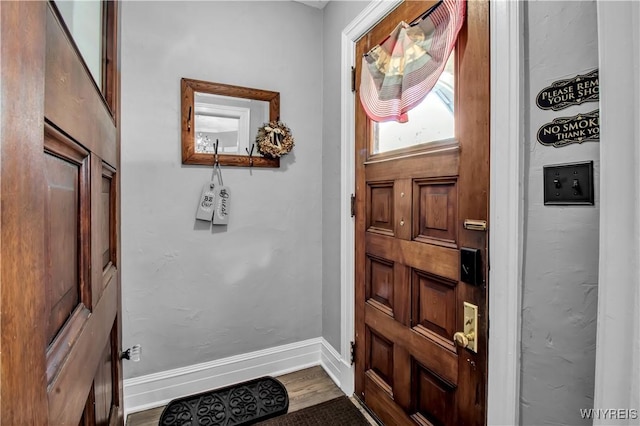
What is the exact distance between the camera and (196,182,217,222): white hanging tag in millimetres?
1833

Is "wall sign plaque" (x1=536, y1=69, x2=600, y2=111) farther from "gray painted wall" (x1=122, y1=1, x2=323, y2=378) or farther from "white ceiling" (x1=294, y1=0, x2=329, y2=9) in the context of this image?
"white ceiling" (x1=294, y1=0, x2=329, y2=9)

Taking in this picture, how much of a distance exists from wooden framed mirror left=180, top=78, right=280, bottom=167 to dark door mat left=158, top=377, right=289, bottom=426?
1412mm

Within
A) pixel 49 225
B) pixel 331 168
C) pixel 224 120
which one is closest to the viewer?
pixel 49 225

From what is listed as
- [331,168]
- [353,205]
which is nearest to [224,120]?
[331,168]

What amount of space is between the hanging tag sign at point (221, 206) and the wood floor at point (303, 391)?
3.69 ft

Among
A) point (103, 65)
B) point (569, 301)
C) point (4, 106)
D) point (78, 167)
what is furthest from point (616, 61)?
point (103, 65)

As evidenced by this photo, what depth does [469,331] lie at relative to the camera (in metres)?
1.12

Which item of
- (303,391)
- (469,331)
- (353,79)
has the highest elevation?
(353,79)

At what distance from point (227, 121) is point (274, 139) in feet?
1.02

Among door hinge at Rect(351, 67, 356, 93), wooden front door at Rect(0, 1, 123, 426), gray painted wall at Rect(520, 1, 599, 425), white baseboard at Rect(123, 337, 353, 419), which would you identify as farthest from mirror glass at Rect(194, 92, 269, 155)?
gray painted wall at Rect(520, 1, 599, 425)

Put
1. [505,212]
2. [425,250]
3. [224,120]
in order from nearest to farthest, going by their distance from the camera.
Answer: [505,212]
[425,250]
[224,120]

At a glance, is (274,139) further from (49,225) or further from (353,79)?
(49,225)

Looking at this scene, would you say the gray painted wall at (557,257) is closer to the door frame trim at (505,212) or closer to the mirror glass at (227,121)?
the door frame trim at (505,212)

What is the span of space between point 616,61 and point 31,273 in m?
1.14
